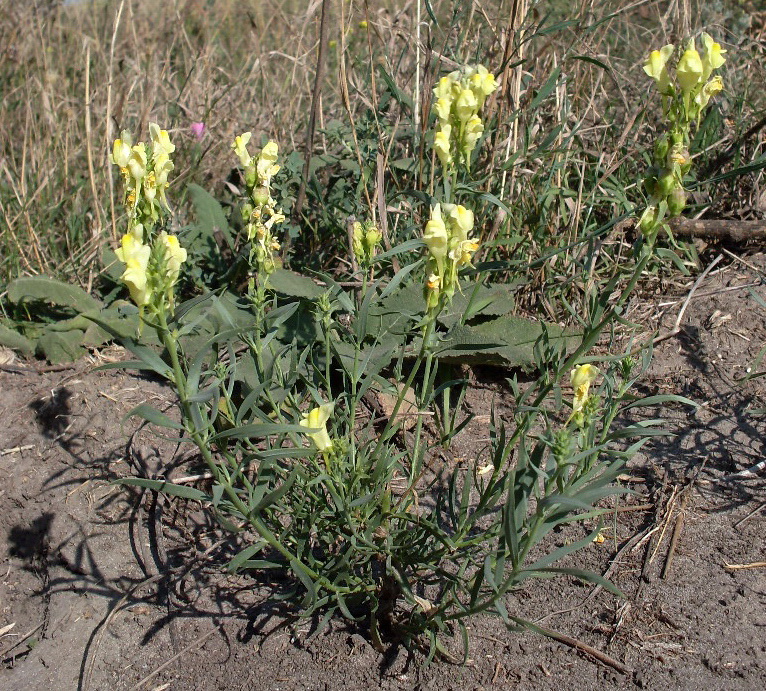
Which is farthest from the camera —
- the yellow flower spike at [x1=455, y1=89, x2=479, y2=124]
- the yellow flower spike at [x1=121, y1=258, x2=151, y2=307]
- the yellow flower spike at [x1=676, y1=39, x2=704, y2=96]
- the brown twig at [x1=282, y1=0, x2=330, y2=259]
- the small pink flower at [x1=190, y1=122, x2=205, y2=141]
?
the small pink flower at [x1=190, y1=122, x2=205, y2=141]

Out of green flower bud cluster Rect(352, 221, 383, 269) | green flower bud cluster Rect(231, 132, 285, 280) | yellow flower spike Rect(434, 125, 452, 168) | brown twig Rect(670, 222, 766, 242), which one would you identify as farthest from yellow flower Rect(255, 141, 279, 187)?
brown twig Rect(670, 222, 766, 242)

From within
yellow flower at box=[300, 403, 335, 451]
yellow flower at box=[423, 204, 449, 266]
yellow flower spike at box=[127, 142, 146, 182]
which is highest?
yellow flower spike at box=[127, 142, 146, 182]

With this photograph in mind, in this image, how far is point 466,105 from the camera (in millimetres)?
1604

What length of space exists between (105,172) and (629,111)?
7.43 feet

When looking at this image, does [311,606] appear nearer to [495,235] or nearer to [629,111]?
[495,235]

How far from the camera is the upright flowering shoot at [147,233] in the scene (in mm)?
1266

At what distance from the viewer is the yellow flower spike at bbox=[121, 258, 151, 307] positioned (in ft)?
4.04

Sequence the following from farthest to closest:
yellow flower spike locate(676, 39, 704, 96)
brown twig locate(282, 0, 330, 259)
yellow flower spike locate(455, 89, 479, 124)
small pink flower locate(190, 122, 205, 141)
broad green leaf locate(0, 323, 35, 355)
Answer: small pink flower locate(190, 122, 205, 141) → broad green leaf locate(0, 323, 35, 355) → brown twig locate(282, 0, 330, 259) → yellow flower spike locate(455, 89, 479, 124) → yellow flower spike locate(676, 39, 704, 96)

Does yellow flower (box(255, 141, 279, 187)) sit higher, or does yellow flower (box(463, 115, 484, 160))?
yellow flower (box(463, 115, 484, 160))

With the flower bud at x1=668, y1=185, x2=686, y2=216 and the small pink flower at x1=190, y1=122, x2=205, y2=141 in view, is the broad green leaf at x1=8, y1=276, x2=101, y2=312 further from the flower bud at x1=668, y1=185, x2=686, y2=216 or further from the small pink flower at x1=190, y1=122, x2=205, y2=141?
the flower bud at x1=668, y1=185, x2=686, y2=216

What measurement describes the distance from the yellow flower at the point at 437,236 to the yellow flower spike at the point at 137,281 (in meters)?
0.53

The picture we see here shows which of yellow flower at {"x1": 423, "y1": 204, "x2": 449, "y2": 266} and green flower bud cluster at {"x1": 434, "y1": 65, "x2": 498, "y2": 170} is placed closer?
yellow flower at {"x1": 423, "y1": 204, "x2": 449, "y2": 266}

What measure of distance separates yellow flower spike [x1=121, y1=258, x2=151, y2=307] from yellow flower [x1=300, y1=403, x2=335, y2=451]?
1.43 feet

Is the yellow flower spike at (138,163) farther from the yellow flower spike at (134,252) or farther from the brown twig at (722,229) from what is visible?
the brown twig at (722,229)
